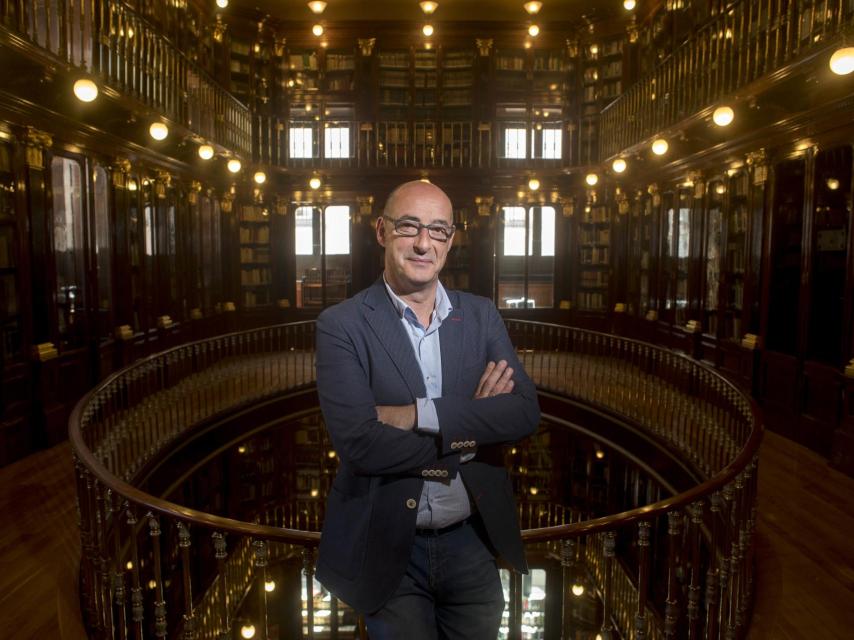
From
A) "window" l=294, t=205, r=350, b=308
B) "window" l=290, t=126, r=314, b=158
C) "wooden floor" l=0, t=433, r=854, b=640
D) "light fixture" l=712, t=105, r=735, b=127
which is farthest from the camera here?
"window" l=294, t=205, r=350, b=308

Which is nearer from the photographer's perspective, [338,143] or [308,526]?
[308,526]

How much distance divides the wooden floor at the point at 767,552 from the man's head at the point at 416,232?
8.41 feet

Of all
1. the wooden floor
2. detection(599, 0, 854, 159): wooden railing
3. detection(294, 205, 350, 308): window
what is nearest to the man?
the wooden floor

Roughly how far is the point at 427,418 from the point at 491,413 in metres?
0.18

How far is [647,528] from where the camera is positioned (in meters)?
2.48

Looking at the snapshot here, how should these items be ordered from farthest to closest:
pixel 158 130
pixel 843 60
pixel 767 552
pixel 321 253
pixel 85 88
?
pixel 321 253 < pixel 158 130 < pixel 85 88 < pixel 843 60 < pixel 767 552

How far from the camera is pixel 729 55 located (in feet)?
21.5

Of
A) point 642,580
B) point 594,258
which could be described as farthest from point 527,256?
point 642,580

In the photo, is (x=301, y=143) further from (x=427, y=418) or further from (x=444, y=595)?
(x=444, y=595)

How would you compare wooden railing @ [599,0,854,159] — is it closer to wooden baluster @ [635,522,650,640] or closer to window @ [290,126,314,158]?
wooden baluster @ [635,522,650,640]

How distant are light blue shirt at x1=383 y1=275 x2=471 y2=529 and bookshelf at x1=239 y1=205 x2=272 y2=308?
1005cm

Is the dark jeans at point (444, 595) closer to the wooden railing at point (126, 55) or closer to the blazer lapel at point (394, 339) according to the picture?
the blazer lapel at point (394, 339)

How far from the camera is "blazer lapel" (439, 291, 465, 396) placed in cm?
182

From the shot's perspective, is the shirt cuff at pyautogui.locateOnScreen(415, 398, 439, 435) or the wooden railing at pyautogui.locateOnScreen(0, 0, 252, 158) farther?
the wooden railing at pyautogui.locateOnScreen(0, 0, 252, 158)
